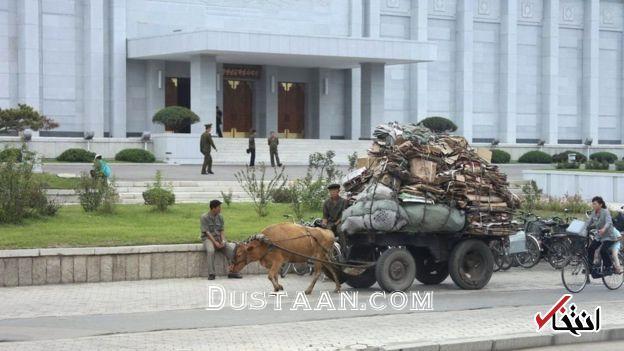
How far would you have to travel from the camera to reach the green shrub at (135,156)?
4166 cm

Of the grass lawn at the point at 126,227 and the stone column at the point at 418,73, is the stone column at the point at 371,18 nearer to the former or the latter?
the stone column at the point at 418,73

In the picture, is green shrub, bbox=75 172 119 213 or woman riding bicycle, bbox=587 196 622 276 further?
green shrub, bbox=75 172 119 213

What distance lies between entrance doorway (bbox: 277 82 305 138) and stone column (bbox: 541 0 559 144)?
15.6 meters

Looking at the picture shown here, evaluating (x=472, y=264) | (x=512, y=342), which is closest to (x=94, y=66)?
(x=472, y=264)

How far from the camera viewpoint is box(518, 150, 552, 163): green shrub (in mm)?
53094

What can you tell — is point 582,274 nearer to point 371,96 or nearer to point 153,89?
point 153,89

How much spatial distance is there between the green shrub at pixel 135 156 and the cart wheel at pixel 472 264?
87.1 feet

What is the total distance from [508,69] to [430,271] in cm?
4328

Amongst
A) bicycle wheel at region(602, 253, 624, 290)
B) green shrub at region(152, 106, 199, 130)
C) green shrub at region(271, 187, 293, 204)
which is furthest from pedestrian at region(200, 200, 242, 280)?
green shrub at region(152, 106, 199, 130)

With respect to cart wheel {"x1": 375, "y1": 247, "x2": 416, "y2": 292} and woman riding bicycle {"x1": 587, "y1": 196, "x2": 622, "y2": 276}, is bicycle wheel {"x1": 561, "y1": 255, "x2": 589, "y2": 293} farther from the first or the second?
cart wheel {"x1": 375, "y1": 247, "x2": 416, "y2": 292}

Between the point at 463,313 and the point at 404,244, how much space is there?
2.46 metres

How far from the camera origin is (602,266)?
1730cm

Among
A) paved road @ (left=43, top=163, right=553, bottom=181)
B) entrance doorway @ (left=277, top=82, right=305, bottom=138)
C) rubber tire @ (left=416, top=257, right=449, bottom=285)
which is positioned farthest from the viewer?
entrance doorway @ (left=277, top=82, right=305, bottom=138)

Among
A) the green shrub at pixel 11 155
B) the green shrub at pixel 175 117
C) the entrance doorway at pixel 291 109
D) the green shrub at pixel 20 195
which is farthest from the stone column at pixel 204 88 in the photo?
the green shrub at pixel 20 195
